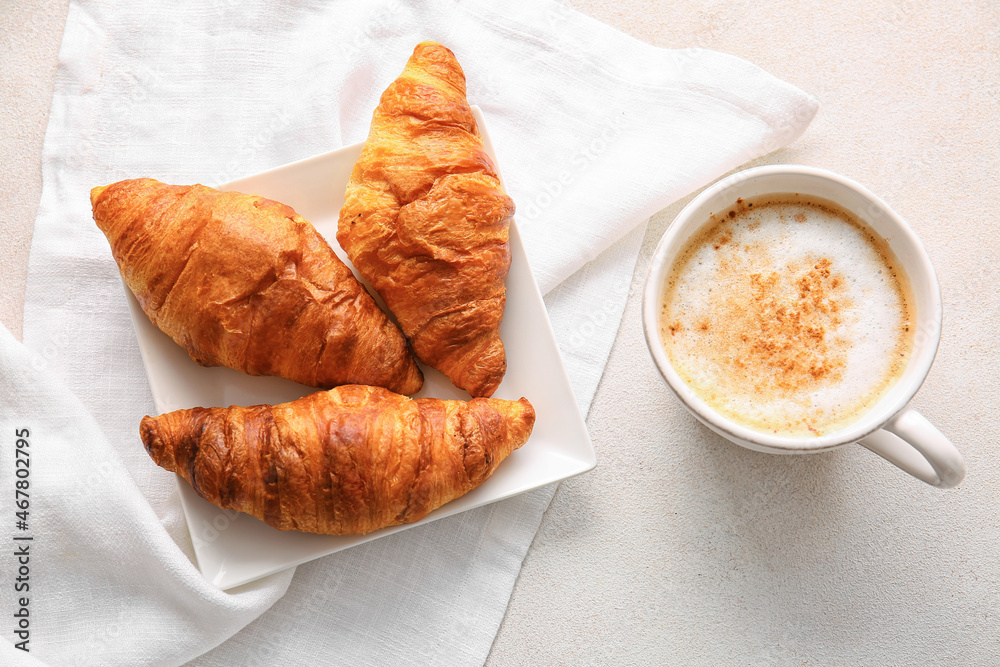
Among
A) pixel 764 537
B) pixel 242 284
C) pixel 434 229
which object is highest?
pixel 434 229

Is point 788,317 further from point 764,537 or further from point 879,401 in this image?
point 764,537

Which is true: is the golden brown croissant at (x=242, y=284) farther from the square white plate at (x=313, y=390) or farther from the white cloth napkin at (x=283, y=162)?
the white cloth napkin at (x=283, y=162)

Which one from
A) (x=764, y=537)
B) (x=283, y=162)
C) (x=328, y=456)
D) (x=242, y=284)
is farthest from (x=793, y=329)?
(x=283, y=162)

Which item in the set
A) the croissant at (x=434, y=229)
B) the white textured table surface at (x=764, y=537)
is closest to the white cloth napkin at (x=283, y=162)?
the white textured table surface at (x=764, y=537)

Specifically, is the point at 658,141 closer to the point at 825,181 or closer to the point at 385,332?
the point at 825,181

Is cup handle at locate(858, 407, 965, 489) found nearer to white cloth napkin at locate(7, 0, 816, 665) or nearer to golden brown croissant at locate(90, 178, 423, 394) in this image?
white cloth napkin at locate(7, 0, 816, 665)

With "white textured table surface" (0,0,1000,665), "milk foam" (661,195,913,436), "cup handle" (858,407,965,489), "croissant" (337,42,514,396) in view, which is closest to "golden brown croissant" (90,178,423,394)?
"croissant" (337,42,514,396)
